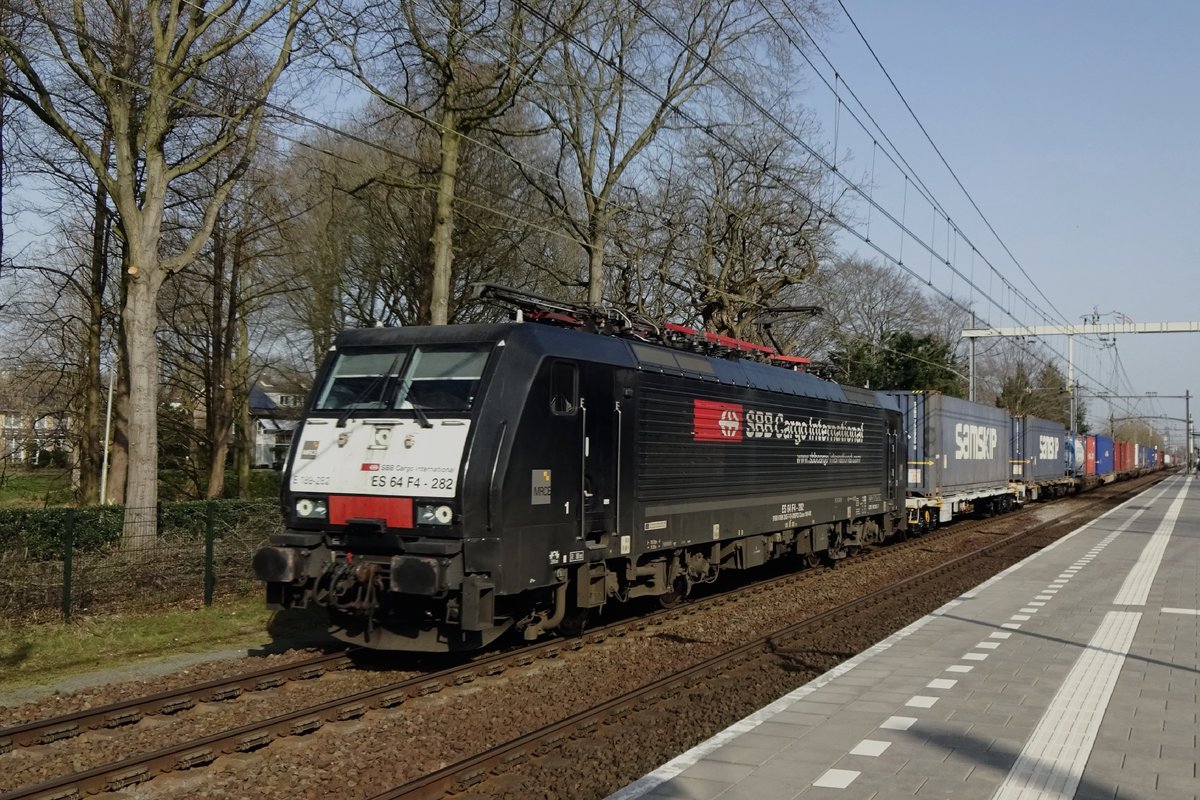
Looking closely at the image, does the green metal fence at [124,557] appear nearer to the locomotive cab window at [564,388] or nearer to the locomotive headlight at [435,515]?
the locomotive headlight at [435,515]

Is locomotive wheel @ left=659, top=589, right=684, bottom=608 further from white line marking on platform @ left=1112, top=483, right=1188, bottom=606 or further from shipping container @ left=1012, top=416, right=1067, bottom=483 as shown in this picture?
shipping container @ left=1012, top=416, right=1067, bottom=483

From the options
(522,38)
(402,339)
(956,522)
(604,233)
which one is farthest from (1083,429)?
(402,339)

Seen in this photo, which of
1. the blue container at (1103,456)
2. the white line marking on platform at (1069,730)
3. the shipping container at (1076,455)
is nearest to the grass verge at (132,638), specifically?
the white line marking on platform at (1069,730)

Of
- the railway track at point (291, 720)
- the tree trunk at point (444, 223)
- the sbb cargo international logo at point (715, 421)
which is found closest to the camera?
the railway track at point (291, 720)

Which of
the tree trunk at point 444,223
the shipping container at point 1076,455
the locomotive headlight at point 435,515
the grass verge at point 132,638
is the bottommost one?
Answer: the grass verge at point 132,638

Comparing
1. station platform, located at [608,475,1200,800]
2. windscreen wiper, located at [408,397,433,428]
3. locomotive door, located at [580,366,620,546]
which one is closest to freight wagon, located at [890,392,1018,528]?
station platform, located at [608,475,1200,800]

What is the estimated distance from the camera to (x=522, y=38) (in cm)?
1989

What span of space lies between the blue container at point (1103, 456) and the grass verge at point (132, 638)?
55421 mm

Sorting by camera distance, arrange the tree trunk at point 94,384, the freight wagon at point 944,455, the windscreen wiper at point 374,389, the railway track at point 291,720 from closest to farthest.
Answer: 1. the railway track at point 291,720
2. the windscreen wiper at point 374,389
3. the tree trunk at point 94,384
4. the freight wagon at point 944,455

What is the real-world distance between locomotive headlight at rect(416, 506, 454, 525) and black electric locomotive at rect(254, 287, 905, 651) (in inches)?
0.5

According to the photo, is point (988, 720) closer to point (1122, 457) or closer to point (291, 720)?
point (291, 720)

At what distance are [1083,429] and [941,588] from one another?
71.6m

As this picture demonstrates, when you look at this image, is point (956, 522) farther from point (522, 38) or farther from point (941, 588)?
point (522, 38)

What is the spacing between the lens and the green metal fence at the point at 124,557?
12.3 m
